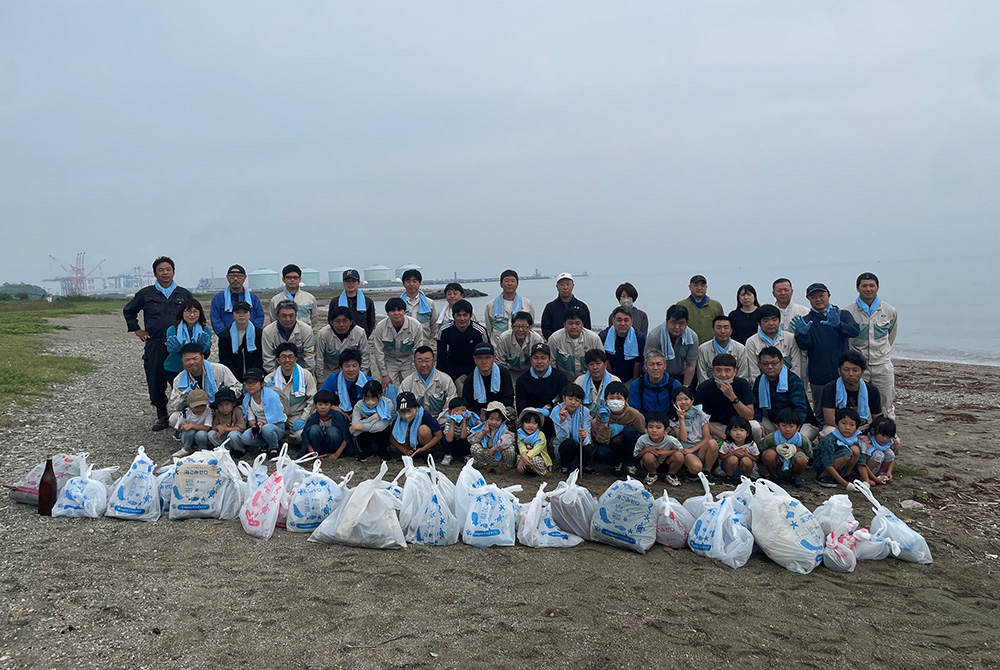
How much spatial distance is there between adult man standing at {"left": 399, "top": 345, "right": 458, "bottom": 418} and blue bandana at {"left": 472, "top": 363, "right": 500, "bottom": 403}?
0.85 ft

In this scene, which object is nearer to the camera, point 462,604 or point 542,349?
point 462,604

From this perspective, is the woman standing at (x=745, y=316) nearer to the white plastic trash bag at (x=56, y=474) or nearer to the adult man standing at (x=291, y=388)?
the adult man standing at (x=291, y=388)

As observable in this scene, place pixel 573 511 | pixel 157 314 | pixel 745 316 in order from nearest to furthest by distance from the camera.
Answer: pixel 573 511
pixel 745 316
pixel 157 314

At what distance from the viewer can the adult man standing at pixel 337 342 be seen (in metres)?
7.43

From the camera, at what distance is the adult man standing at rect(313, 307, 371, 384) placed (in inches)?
293

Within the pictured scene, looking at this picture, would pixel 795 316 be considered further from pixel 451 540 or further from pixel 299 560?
pixel 299 560

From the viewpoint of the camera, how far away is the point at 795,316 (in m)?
7.17

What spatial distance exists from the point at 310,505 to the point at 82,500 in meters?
1.81

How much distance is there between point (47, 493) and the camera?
4.88 metres

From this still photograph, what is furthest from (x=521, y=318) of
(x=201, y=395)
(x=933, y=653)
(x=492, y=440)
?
(x=933, y=653)

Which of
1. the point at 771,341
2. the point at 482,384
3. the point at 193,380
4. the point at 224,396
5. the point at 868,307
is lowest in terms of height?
the point at 224,396

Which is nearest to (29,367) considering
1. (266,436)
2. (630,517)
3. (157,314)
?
(157,314)

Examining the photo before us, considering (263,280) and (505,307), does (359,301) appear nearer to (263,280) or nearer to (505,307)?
(505,307)

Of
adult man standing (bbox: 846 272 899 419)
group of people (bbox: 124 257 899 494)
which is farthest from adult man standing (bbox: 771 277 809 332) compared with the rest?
adult man standing (bbox: 846 272 899 419)
